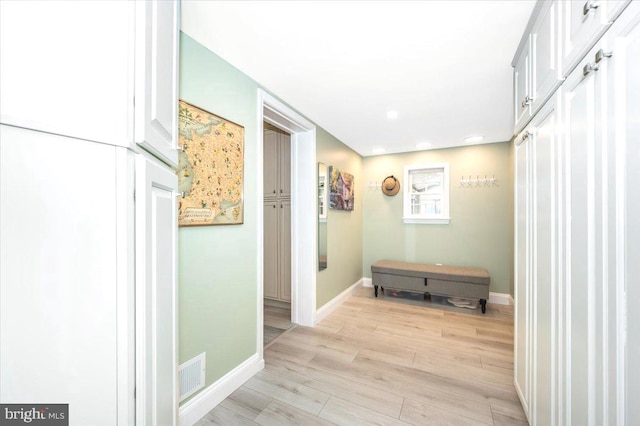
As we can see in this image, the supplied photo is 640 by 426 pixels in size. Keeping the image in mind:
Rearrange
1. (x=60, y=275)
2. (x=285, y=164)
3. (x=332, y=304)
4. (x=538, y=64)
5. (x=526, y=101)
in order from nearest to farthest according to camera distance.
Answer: (x=60, y=275), (x=538, y=64), (x=526, y=101), (x=332, y=304), (x=285, y=164)

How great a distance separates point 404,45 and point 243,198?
1526mm

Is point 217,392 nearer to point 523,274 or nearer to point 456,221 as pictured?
point 523,274

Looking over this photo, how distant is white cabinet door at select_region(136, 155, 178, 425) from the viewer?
0.74 meters

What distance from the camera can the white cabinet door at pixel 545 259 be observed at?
1.08m

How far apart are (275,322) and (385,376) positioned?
4.96ft

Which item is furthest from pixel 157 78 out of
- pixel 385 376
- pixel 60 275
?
pixel 385 376

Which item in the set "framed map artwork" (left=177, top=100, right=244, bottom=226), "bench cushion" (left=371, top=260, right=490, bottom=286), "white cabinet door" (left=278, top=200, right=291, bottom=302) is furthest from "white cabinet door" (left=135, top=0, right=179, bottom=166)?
"bench cushion" (left=371, top=260, right=490, bottom=286)

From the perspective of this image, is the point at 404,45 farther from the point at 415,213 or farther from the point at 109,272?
the point at 415,213

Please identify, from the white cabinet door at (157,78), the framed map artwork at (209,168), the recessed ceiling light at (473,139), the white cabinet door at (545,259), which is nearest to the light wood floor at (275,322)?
the framed map artwork at (209,168)

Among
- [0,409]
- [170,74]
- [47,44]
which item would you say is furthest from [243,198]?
[0,409]

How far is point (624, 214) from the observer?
675 millimetres

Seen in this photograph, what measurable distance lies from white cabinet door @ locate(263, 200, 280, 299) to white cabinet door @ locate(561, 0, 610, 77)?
10.5ft

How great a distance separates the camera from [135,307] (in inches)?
28.5

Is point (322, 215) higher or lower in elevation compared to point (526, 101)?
lower
